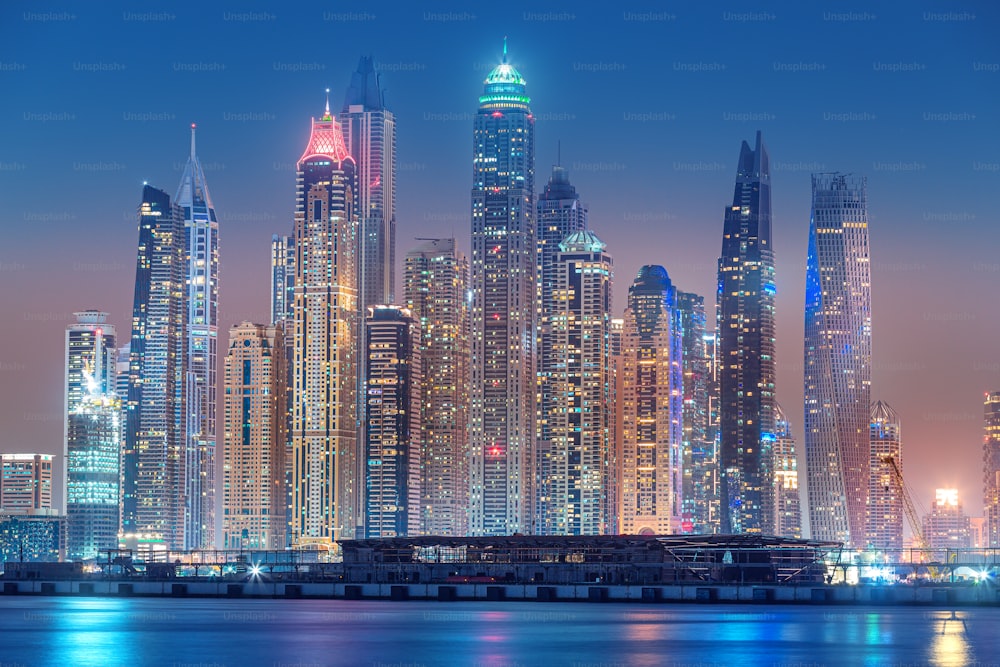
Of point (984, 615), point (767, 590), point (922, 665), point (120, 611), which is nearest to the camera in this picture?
point (922, 665)

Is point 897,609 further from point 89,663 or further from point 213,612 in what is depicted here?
point 89,663

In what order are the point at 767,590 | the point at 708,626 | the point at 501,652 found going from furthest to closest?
1. the point at 767,590
2. the point at 708,626
3. the point at 501,652

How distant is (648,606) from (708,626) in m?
45.0

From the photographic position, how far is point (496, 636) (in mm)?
131875

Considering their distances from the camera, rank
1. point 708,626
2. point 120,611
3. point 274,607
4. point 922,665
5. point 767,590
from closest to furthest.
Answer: point 922,665 → point 708,626 → point 120,611 → point 274,607 → point 767,590

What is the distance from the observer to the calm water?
11094 cm

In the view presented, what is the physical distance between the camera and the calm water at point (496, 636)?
111 meters

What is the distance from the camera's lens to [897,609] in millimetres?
178250

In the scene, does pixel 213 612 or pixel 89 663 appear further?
pixel 213 612

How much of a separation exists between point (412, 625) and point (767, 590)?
64.1 metres

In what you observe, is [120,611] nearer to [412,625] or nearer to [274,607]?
[274,607]

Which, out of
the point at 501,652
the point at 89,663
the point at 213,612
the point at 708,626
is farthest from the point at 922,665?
the point at 213,612

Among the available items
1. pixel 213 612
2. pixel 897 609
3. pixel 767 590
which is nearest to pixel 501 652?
pixel 213 612

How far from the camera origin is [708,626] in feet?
474
